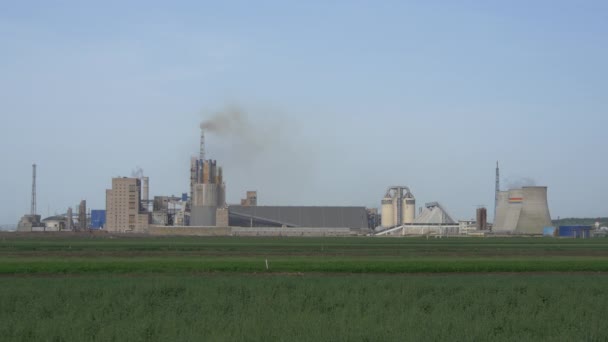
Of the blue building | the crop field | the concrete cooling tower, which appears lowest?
the crop field

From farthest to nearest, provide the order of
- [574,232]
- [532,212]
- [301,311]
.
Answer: [574,232] → [532,212] → [301,311]

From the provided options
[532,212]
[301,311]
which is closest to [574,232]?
[532,212]

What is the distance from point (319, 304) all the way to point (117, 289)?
965 cm

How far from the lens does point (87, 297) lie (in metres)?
32.7

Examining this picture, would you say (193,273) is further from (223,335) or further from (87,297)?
(223,335)

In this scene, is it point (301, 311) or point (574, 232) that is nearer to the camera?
point (301, 311)

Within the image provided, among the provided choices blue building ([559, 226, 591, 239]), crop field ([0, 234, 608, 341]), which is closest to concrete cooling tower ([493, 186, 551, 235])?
blue building ([559, 226, 591, 239])

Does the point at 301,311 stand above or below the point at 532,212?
below

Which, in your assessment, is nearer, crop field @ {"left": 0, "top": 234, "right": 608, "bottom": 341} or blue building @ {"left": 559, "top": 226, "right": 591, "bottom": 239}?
crop field @ {"left": 0, "top": 234, "right": 608, "bottom": 341}

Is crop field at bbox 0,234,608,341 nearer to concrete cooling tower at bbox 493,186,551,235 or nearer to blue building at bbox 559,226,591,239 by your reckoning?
concrete cooling tower at bbox 493,186,551,235

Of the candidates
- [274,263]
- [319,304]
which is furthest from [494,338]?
Answer: [274,263]

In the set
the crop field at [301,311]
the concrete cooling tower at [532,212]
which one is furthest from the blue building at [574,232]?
the crop field at [301,311]

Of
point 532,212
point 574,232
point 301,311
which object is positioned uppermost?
point 532,212

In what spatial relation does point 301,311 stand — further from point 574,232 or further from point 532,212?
point 574,232
